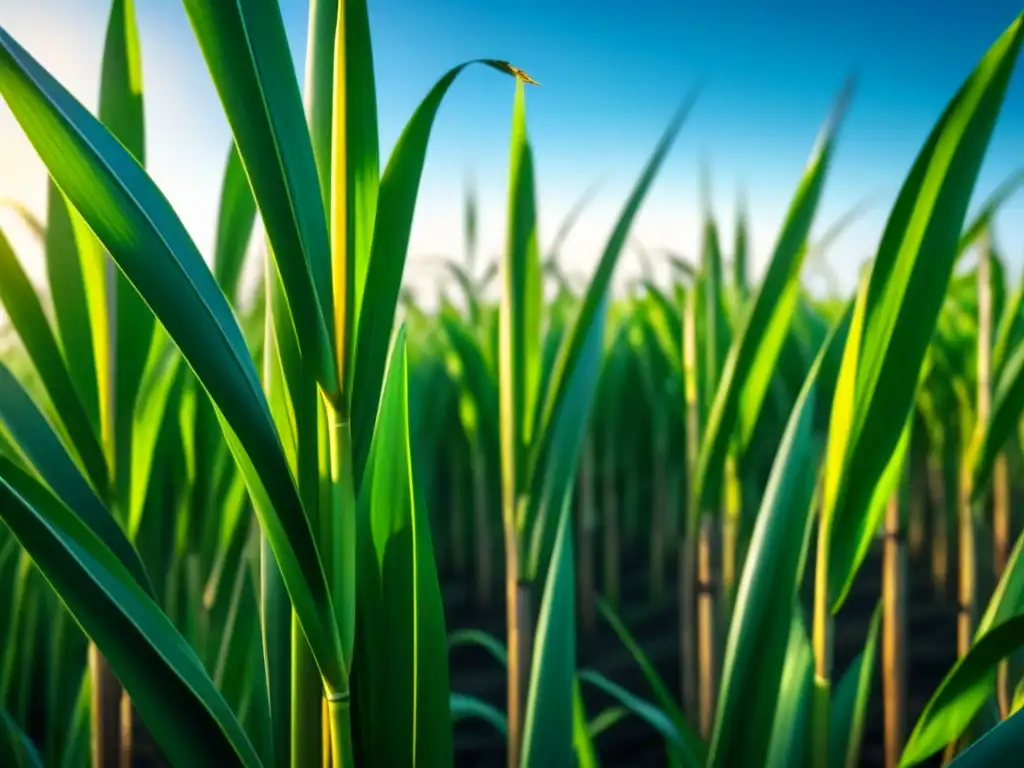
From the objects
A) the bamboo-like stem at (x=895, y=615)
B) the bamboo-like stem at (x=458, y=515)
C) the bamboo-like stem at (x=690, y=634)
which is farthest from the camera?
the bamboo-like stem at (x=458, y=515)

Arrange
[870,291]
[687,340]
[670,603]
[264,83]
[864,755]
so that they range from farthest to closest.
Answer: [670,603] → [864,755] → [687,340] → [870,291] → [264,83]

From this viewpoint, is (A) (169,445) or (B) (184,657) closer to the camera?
(B) (184,657)

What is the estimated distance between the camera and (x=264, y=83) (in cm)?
29

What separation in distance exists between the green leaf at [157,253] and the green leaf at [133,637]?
0.06 metres

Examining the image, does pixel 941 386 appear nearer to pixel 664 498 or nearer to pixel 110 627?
pixel 664 498

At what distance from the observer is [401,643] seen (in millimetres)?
413

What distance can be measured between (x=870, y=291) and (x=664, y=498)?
144 centimetres

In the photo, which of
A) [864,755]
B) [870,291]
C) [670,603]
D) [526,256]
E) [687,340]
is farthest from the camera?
[670,603]

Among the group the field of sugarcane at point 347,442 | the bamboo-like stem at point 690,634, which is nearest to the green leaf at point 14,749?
the field of sugarcane at point 347,442

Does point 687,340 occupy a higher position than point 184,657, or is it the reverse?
point 687,340

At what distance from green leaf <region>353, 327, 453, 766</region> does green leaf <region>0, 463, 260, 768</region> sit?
85 mm

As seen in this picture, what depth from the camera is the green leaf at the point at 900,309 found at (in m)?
0.37

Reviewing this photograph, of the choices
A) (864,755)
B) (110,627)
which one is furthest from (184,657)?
(864,755)

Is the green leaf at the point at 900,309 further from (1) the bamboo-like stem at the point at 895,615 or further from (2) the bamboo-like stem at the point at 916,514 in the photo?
(2) the bamboo-like stem at the point at 916,514
